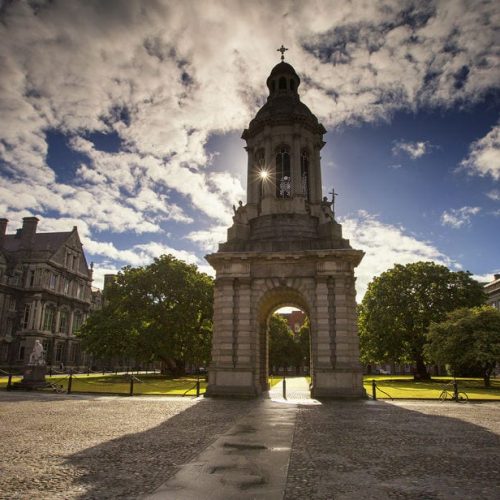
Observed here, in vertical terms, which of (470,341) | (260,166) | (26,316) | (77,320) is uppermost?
(260,166)

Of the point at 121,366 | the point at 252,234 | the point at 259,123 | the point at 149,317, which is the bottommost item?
the point at 121,366

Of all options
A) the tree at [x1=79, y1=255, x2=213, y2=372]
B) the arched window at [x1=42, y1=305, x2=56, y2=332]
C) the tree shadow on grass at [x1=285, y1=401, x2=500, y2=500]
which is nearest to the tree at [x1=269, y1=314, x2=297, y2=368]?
the tree at [x1=79, y1=255, x2=213, y2=372]

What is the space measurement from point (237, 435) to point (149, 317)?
36.7 m

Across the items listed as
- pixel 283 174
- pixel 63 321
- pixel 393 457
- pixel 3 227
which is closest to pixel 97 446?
pixel 393 457

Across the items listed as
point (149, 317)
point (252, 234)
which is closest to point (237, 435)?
point (252, 234)

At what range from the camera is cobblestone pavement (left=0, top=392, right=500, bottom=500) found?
6617 millimetres

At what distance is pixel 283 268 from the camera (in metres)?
25.1

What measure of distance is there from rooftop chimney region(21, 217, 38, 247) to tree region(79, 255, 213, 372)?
2660 cm

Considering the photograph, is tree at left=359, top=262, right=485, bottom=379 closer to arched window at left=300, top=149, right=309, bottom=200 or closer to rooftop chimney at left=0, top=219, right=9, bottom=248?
arched window at left=300, top=149, right=309, bottom=200

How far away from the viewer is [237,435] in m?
11.1

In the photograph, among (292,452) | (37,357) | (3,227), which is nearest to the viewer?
(292,452)

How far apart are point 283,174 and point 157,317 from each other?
24829 mm

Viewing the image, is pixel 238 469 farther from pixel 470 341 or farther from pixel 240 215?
pixel 470 341

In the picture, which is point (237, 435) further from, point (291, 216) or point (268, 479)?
point (291, 216)
